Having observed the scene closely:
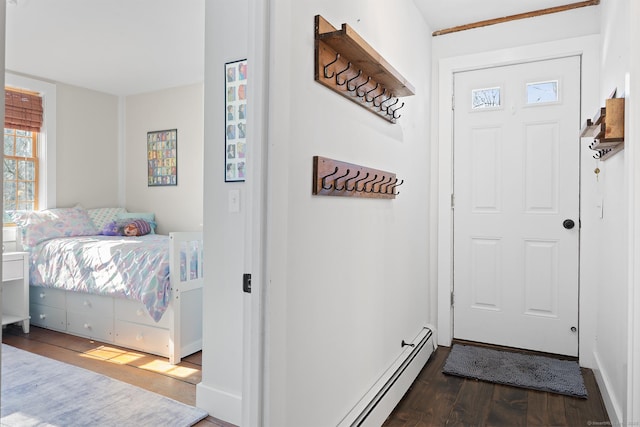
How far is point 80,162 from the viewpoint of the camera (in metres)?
4.80

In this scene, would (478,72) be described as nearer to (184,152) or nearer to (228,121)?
(228,121)

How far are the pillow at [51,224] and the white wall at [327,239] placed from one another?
3347mm

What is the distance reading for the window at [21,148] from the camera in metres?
4.18

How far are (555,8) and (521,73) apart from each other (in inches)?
17.9

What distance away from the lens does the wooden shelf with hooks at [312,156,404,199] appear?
5.08 feet

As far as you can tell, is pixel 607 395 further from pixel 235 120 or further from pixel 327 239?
pixel 235 120

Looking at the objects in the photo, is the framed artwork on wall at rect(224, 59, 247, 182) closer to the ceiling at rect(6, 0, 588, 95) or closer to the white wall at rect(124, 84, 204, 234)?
the ceiling at rect(6, 0, 588, 95)

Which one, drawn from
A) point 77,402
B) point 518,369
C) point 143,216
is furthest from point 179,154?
point 518,369

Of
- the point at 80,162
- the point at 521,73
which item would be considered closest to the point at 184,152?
the point at 80,162

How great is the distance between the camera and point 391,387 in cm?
218

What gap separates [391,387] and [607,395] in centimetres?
114

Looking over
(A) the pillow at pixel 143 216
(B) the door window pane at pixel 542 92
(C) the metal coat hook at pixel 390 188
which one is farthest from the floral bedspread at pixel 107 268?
(B) the door window pane at pixel 542 92

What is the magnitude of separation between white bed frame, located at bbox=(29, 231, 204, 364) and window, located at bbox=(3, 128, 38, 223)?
1356 millimetres

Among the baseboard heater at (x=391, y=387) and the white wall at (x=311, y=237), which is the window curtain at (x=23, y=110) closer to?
the white wall at (x=311, y=237)
